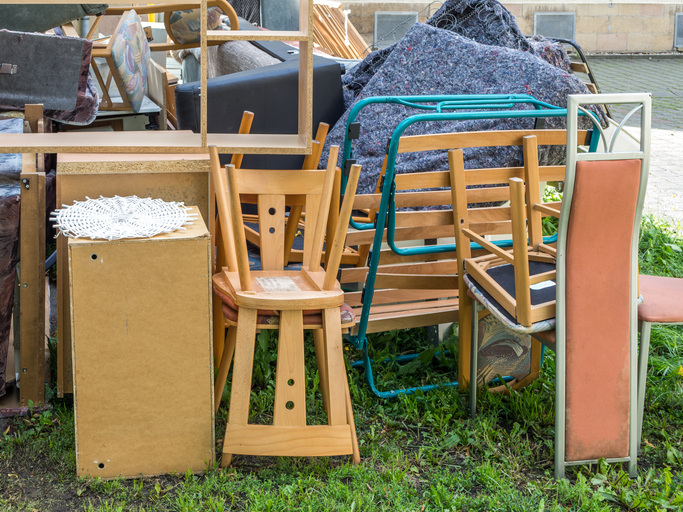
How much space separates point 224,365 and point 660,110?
7764 millimetres

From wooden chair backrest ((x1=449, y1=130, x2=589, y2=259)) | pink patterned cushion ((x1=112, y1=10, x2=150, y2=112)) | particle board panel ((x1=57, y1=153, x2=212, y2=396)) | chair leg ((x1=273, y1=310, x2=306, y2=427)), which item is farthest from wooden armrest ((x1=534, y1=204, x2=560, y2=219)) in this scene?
Result: pink patterned cushion ((x1=112, y1=10, x2=150, y2=112))

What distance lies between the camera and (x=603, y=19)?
1314 cm

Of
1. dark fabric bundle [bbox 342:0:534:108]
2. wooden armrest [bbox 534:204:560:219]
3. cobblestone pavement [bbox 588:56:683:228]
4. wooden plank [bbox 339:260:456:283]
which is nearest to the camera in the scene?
wooden armrest [bbox 534:204:560:219]

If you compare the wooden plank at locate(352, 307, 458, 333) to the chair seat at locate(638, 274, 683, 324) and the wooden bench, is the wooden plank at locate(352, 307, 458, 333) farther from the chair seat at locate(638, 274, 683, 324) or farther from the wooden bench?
the chair seat at locate(638, 274, 683, 324)

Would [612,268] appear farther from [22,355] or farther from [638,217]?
[22,355]

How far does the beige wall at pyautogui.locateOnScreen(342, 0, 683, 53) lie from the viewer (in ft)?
42.1

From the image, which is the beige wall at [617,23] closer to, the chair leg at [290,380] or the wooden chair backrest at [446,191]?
the wooden chair backrest at [446,191]

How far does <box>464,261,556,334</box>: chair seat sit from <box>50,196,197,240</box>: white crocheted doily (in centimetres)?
101

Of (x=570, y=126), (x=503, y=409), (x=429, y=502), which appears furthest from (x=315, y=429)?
(x=570, y=126)

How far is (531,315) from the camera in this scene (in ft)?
8.03

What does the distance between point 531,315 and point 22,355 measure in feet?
5.82

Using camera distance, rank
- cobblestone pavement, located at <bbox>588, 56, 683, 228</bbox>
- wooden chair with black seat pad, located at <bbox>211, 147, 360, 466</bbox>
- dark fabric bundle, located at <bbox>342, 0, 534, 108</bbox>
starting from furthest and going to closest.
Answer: cobblestone pavement, located at <bbox>588, 56, 683, 228</bbox> < dark fabric bundle, located at <bbox>342, 0, 534, 108</bbox> < wooden chair with black seat pad, located at <bbox>211, 147, 360, 466</bbox>

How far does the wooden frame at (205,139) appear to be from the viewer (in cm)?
266

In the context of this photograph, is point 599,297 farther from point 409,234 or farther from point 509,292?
point 409,234
